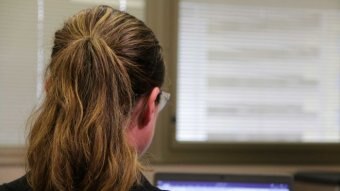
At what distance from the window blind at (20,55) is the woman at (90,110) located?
51.6 inches

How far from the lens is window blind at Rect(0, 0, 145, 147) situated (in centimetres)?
204

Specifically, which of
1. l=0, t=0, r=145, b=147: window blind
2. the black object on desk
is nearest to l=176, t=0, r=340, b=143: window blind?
the black object on desk

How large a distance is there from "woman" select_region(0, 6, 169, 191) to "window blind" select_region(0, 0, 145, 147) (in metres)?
1.31

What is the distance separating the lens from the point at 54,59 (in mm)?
797

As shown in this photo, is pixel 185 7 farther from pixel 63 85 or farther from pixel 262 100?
pixel 63 85

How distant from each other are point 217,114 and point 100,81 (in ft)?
4.80

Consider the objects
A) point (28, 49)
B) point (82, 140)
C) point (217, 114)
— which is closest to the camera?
point (82, 140)

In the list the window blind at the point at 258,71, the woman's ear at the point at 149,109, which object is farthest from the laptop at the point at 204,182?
the woman's ear at the point at 149,109

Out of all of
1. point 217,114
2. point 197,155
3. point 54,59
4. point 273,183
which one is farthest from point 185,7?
point 54,59

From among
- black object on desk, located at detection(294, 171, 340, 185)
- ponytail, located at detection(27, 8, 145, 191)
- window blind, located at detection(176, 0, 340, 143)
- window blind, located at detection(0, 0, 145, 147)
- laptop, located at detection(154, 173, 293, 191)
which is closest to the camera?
ponytail, located at detection(27, 8, 145, 191)

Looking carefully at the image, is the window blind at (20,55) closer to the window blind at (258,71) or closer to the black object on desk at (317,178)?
the window blind at (258,71)

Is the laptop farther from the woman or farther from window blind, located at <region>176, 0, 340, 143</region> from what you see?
the woman

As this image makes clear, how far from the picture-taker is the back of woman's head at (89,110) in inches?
30.1

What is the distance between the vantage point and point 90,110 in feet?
2.53
